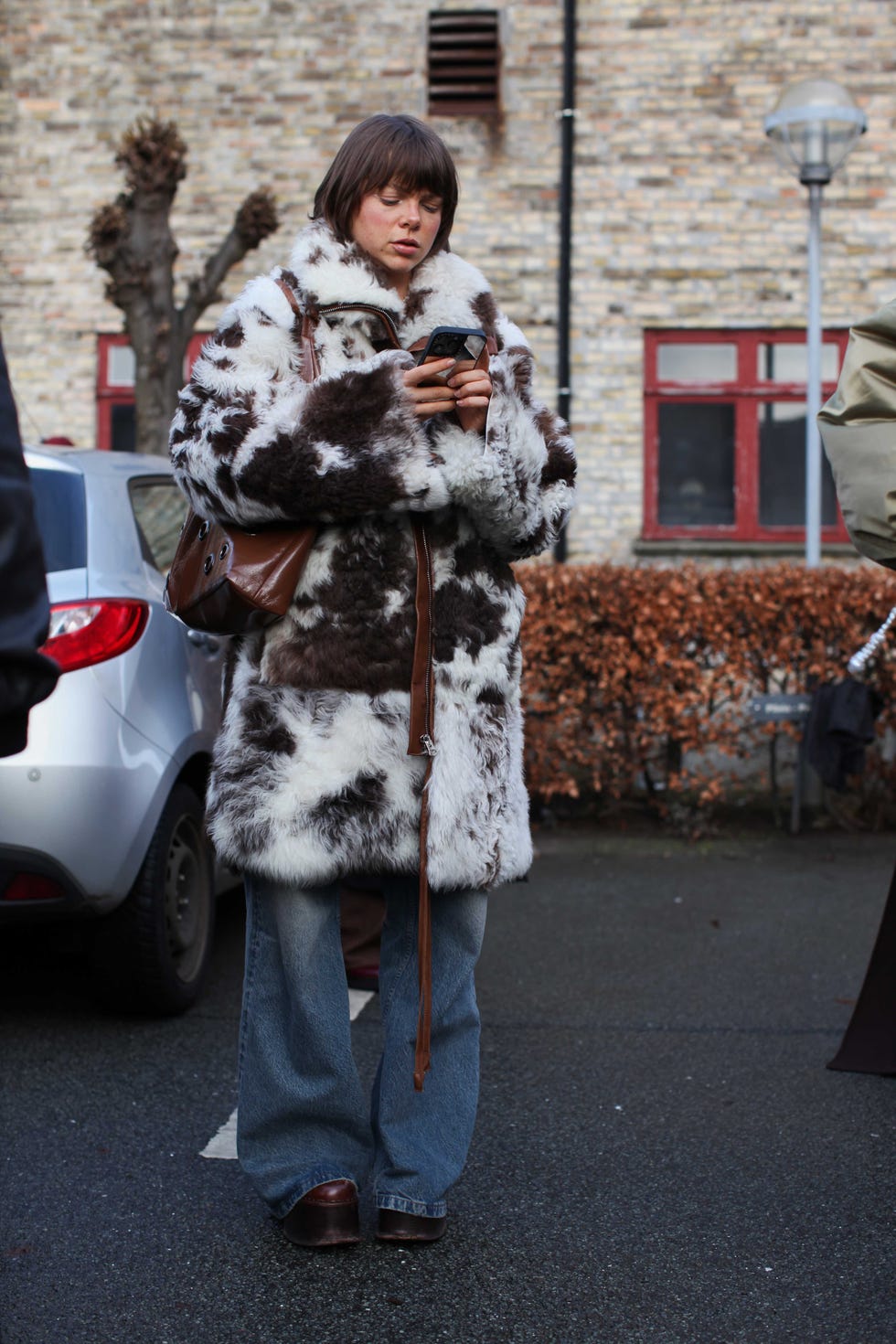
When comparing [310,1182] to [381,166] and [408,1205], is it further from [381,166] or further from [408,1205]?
[381,166]

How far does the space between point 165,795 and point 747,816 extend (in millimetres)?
4444

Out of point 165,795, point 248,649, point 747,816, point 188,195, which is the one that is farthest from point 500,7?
point 248,649

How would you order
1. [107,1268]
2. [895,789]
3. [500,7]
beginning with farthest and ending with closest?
[500,7] < [895,789] < [107,1268]

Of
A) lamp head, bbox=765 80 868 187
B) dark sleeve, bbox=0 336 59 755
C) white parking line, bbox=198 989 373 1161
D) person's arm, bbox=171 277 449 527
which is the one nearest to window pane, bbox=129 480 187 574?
white parking line, bbox=198 989 373 1161

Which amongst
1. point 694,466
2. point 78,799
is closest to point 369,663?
point 78,799

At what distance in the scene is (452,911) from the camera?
2.90 meters

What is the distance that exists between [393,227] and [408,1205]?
1.83m

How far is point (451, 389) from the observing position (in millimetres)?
2746

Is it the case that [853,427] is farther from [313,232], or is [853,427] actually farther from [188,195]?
[188,195]

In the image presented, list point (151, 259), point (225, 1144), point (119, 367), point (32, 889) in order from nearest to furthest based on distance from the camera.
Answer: point (225, 1144)
point (32, 889)
point (151, 259)
point (119, 367)

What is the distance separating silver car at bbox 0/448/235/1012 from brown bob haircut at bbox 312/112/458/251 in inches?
56.5

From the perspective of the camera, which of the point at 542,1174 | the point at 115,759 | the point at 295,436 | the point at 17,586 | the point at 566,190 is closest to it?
the point at 17,586

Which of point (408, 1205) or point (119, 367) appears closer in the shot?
point (408, 1205)

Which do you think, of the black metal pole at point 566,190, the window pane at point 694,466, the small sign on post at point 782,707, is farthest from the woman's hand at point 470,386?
the window pane at point 694,466
